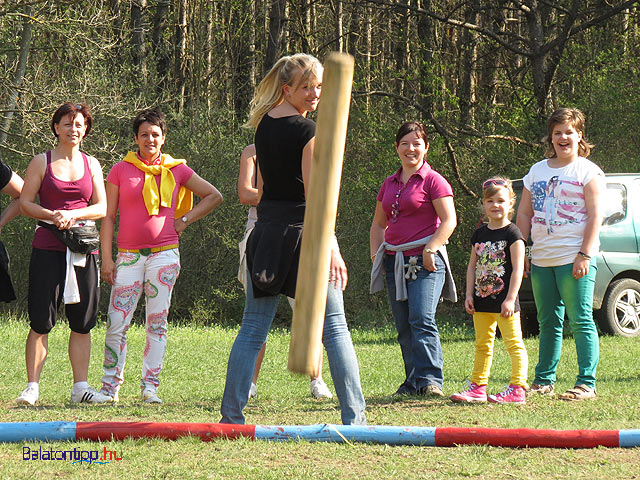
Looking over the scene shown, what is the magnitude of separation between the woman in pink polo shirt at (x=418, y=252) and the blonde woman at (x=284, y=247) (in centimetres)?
191

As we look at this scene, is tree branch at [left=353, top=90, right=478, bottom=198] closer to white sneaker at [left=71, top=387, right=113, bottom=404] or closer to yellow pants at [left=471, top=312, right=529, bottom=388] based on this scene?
yellow pants at [left=471, top=312, right=529, bottom=388]

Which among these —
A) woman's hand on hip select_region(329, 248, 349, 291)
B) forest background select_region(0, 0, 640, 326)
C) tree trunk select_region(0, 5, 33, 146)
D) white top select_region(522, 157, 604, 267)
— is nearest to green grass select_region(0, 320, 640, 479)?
woman's hand on hip select_region(329, 248, 349, 291)

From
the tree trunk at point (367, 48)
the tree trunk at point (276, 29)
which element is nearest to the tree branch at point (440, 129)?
the tree trunk at point (367, 48)

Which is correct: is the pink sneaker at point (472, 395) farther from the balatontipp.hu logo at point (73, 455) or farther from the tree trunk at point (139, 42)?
the tree trunk at point (139, 42)

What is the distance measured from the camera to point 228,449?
4.86m

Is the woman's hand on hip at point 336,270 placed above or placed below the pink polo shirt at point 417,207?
below

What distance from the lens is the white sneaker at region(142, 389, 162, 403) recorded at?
22.6ft

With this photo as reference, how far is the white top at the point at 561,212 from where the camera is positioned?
689 cm

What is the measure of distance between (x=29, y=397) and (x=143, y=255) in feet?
4.08

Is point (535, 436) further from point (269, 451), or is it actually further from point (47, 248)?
point (47, 248)

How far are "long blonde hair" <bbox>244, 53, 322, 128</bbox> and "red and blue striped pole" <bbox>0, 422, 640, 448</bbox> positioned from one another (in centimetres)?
171

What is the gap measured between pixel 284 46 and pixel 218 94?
2.22m

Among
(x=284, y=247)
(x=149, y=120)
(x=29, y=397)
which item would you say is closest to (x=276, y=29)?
(x=149, y=120)

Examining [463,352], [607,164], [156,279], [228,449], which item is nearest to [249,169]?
[156,279]
